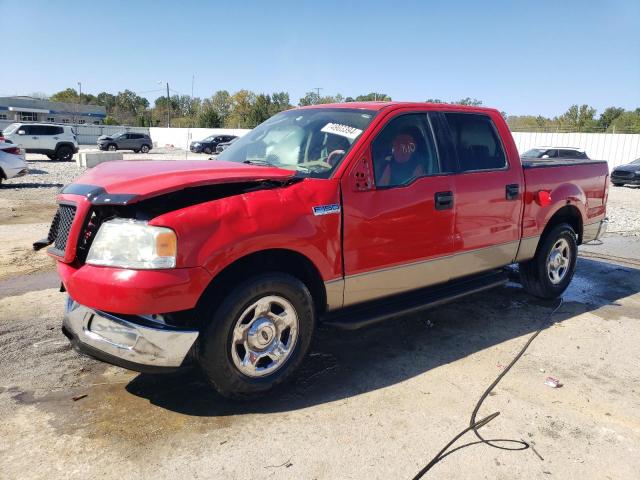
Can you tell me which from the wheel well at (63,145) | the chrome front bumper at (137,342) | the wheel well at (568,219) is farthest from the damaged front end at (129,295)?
the wheel well at (63,145)

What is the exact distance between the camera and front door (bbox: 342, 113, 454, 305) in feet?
12.3

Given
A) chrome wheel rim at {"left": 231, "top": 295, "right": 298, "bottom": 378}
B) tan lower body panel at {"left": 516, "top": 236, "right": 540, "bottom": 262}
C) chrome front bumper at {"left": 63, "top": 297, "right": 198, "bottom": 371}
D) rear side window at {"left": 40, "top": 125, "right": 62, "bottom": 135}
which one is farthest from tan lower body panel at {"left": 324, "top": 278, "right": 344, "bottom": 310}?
rear side window at {"left": 40, "top": 125, "right": 62, "bottom": 135}

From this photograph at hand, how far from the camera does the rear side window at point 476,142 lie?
462 cm

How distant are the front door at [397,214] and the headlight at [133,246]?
1.26m

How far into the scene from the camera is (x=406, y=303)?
4180 millimetres

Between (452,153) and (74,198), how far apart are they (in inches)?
117

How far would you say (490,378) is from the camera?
3.91m

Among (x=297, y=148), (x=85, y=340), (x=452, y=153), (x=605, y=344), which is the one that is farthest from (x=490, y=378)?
(x=85, y=340)

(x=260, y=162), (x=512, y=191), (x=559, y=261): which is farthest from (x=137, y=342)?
(x=559, y=261)

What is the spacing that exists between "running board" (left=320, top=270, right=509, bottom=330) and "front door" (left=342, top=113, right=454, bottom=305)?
0.11 metres

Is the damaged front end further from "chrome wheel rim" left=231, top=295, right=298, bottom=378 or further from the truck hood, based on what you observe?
"chrome wheel rim" left=231, top=295, right=298, bottom=378

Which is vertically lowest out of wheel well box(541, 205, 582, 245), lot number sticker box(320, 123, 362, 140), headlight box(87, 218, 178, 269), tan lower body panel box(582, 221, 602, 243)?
tan lower body panel box(582, 221, 602, 243)

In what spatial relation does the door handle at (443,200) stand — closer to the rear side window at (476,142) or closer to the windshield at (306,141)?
the rear side window at (476,142)

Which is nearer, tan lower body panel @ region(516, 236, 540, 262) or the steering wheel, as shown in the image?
the steering wheel
